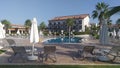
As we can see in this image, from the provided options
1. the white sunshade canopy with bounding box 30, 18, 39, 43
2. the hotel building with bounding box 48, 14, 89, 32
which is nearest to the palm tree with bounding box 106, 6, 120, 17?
the white sunshade canopy with bounding box 30, 18, 39, 43

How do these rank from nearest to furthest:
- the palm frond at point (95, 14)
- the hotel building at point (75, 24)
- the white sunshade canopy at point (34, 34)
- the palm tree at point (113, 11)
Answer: the palm tree at point (113, 11)
the white sunshade canopy at point (34, 34)
the palm frond at point (95, 14)
the hotel building at point (75, 24)

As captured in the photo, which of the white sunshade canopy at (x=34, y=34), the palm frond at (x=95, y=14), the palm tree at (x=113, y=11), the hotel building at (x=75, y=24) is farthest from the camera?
the hotel building at (x=75, y=24)

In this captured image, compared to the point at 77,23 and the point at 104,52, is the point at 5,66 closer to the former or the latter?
the point at 104,52

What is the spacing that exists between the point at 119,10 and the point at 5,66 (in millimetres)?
5901

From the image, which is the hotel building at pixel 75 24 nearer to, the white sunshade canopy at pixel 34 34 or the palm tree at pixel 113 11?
the white sunshade canopy at pixel 34 34

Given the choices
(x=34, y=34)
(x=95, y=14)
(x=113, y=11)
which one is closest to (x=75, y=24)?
(x=95, y=14)

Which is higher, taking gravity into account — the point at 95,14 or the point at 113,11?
the point at 95,14

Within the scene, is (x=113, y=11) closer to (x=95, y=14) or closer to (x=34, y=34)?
(x=34, y=34)

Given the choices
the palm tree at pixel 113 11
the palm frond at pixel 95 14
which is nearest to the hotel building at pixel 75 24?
the palm frond at pixel 95 14

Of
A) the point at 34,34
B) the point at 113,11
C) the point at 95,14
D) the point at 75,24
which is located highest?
the point at 95,14

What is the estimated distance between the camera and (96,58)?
10.7 m

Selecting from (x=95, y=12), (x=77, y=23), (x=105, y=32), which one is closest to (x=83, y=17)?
(x=77, y=23)

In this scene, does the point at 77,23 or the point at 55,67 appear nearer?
the point at 55,67

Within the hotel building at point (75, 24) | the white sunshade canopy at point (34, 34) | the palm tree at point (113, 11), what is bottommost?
the white sunshade canopy at point (34, 34)
